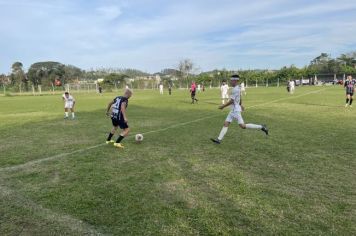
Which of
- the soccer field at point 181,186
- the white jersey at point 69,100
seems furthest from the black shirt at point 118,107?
the white jersey at point 69,100

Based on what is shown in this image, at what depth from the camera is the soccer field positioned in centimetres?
471

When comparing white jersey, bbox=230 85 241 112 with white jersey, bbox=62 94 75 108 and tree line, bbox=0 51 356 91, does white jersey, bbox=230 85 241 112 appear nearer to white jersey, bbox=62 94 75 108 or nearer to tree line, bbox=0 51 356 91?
white jersey, bbox=62 94 75 108

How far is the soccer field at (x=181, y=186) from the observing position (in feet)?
15.5

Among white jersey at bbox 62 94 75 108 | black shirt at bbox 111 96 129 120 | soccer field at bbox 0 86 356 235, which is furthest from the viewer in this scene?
white jersey at bbox 62 94 75 108

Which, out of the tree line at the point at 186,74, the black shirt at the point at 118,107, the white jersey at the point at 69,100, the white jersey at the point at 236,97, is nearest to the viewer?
the black shirt at the point at 118,107

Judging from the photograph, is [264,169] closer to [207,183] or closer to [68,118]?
[207,183]

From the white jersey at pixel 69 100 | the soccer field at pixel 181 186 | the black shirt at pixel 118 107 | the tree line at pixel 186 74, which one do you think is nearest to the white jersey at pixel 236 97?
the soccer field at pixel 181 186

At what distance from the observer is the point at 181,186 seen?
248 inches

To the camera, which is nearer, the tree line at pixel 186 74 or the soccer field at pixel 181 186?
the soccer field at pixel 181 186

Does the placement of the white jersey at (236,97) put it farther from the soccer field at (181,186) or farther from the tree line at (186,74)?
the tree line at (186,74)

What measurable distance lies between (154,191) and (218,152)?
3.46 m

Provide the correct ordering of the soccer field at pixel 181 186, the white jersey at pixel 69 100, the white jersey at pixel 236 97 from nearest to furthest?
1. the soccer field at pixel 181 186
2. the white jersey at pixel 236 97
3. the white jersey at pixel 69 100

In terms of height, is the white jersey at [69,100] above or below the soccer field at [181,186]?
above

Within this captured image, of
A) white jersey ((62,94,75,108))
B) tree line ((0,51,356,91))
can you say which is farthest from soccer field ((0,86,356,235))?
tree line ((0,51,356,91))
